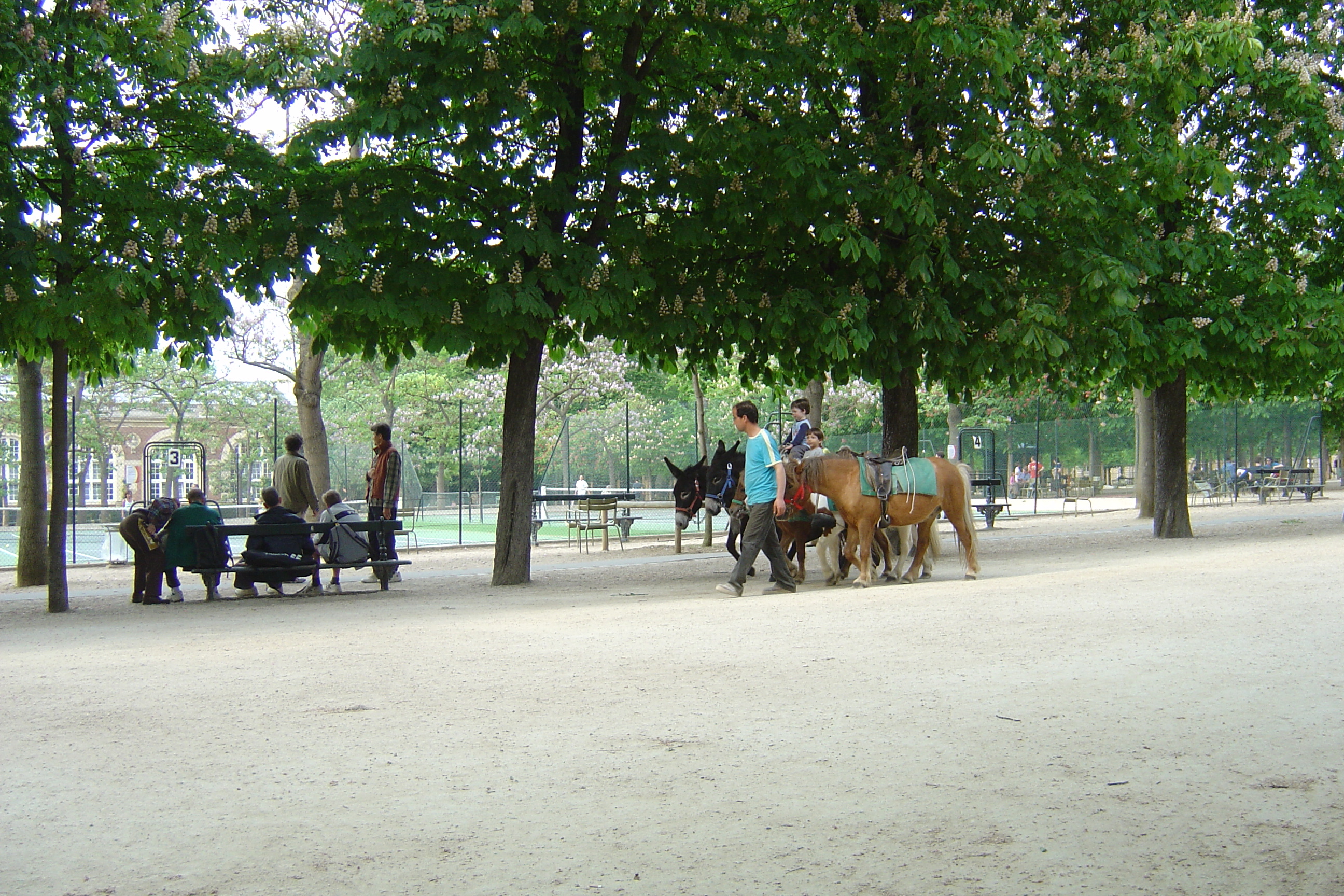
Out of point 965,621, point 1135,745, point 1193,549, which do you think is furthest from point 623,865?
point 1193,549

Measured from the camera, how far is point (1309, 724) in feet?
21.2

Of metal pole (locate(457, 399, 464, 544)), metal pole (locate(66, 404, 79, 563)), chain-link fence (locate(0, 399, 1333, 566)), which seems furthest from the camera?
chain-link fence (locate(0, 399, 1333, 566))

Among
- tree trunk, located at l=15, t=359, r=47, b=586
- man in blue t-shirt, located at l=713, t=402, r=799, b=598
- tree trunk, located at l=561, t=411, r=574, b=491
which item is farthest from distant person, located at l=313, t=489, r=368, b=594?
tree trunk, located at l=561, t=411, r=574, b=491

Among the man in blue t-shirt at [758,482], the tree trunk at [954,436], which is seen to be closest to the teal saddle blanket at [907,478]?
the man in blue t-shirt at [758,482]

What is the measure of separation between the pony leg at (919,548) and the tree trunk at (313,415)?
11236 mm

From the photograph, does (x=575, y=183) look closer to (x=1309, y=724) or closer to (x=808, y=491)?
(x=808, y=491)

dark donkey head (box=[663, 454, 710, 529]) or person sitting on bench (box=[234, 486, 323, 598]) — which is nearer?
person sitting on bench (box=[234, 486, 323, 598])

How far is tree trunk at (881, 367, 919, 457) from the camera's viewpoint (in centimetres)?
1862

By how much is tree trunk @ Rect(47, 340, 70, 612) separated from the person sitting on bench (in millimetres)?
1891

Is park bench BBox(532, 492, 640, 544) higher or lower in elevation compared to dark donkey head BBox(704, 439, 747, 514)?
lower

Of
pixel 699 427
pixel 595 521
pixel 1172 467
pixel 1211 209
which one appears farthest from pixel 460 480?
pixel 1211 209

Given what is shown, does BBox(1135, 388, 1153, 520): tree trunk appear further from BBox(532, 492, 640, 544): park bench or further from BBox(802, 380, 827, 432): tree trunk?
BBox(532, 492, 640, 544): park bench

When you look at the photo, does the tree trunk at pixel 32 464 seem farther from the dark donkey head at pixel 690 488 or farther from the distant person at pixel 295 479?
the dark donkey head at pixel 690 488

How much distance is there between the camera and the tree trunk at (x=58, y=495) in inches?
558
